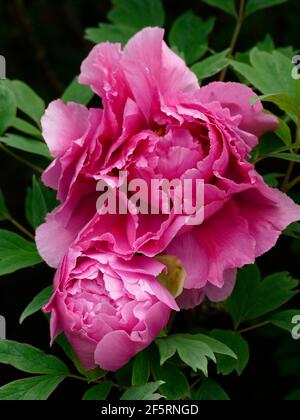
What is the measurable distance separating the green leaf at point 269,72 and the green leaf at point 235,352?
27 centimetres

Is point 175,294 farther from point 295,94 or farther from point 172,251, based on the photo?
point 295,94

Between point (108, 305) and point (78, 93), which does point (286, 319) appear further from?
point (78, 93)

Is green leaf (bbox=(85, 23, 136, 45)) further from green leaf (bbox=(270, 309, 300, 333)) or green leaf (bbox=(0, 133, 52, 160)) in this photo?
green leaf (bbox=(270, 309, 300, 333))

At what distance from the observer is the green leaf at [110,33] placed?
1.19 meters

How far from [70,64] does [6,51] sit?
13 centimetres

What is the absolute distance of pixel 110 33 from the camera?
120cm

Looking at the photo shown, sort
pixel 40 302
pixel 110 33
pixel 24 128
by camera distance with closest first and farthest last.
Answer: pixel 40 302 → pixel 24 128 → pixel 110 33

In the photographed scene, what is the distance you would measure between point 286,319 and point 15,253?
31 cm

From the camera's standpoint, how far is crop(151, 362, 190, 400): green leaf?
33.7 inches

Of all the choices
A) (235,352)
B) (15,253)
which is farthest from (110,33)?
(235,352)

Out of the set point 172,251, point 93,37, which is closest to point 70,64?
point 93,37

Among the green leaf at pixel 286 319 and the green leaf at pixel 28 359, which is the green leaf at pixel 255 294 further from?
the green leaf at pixel 28 359

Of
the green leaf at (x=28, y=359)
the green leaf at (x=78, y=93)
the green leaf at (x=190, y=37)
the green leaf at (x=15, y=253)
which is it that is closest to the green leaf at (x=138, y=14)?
the green leaf at (x=190, y=37)

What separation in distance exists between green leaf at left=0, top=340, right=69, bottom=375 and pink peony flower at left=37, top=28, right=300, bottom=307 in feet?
0.34
